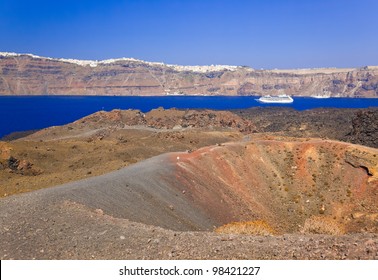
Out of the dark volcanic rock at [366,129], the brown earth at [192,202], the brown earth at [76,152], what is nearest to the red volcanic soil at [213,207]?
the brown earth at [192,202]

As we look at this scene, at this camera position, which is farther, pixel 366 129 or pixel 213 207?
pixel 366 129

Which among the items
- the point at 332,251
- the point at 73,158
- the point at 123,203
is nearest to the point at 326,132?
the point at 73,158

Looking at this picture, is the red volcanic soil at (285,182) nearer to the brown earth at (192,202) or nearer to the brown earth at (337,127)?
the brown earth at (192,202)

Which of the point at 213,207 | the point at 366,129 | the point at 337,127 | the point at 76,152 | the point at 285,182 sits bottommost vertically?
the point at 213,207

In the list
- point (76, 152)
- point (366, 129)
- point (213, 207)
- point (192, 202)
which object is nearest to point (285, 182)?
point (213, 207)

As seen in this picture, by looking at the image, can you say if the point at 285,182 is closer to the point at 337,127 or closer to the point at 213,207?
the point at 213,207

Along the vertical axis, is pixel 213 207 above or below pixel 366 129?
below
